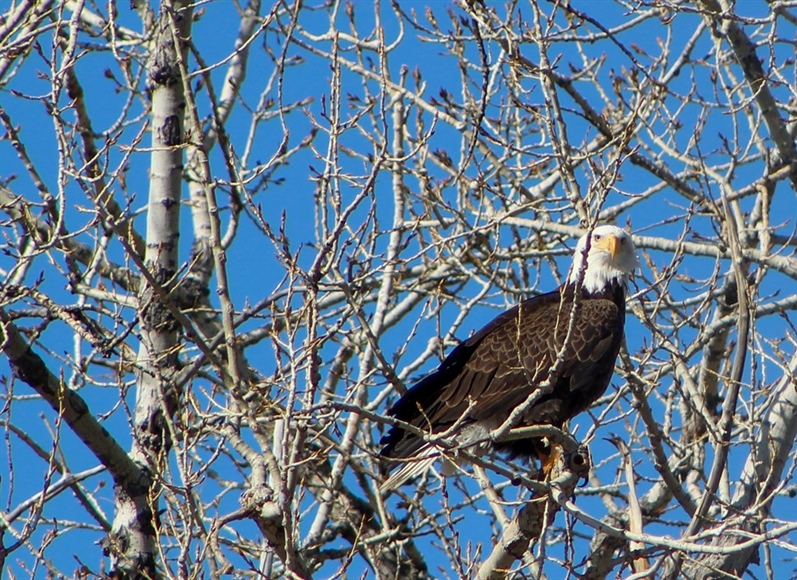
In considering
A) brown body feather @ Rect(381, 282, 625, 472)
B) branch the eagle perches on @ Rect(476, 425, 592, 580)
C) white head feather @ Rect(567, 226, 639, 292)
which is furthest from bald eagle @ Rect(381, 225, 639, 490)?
branch the eagle perches on @ Rect(476, 425, 592, 580)

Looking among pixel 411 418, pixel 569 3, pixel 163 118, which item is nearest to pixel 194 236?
pixel 163 118

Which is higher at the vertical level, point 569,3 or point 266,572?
point 569,3

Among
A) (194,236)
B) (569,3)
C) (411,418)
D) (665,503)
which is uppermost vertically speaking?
(194,236)

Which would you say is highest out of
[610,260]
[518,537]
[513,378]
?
[610,260]

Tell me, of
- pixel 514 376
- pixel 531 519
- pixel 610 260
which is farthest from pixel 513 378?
pixel 610 260

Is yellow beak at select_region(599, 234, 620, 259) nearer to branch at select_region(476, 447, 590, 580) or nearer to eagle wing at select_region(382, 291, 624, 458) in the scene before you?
eagle wing at select_region(382, 291, 624, 458)

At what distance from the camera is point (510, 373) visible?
18.2 feet

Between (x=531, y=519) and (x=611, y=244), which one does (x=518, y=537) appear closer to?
(x=531, y=519)

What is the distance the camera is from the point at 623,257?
249 inches

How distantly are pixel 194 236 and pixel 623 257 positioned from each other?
270 cm

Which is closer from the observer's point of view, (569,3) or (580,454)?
(580,454)

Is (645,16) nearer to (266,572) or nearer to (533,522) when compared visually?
(533,522)

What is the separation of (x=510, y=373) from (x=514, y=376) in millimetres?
26

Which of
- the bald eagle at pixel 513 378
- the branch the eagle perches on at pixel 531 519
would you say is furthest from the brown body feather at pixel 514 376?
the branch the eagle perches on at pixel 531 519
